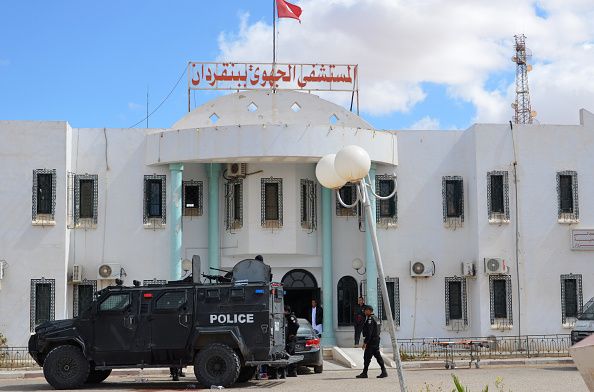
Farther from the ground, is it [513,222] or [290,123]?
[290,123]

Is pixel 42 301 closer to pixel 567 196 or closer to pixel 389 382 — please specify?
pixel 389 382

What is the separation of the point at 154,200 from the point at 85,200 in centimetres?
210

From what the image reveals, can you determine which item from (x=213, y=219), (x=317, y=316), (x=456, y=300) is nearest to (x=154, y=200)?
(x=213, y=219)

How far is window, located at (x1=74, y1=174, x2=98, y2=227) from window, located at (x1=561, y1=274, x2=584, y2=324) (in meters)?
14.6

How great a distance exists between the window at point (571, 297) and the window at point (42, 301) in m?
15.4

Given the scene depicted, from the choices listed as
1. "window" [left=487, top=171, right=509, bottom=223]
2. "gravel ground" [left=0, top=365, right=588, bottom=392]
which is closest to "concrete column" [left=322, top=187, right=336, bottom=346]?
"window" [left=487, top=171, right=509, bottom=223]

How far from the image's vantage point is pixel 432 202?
28.7 m

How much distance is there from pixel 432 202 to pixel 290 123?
531 cm

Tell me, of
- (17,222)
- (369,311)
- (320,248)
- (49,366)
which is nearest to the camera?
(49,366)

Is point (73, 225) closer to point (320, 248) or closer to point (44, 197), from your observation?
point (44, 197)

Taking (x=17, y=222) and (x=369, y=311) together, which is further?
(x=17, y=222)

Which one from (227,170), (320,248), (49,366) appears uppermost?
(227,170)

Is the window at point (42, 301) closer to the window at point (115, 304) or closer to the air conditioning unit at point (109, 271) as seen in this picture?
the air conditioning unit at point (109, 271)

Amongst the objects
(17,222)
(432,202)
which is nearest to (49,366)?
(17,222)
